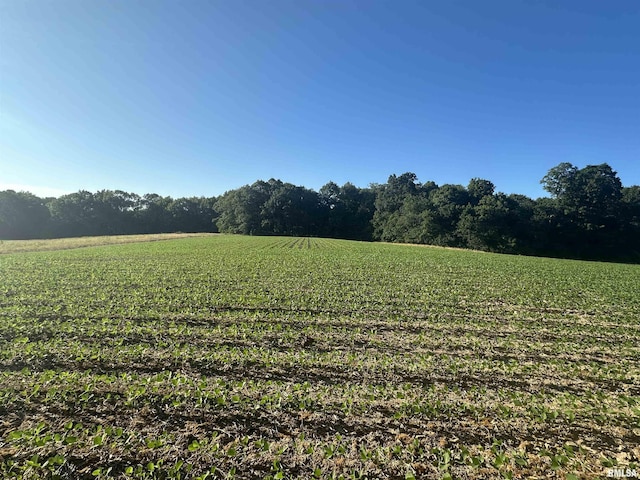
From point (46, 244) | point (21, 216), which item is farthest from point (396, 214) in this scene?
point (21, 216)

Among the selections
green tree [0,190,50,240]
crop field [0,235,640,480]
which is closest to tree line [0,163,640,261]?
green tree [0,190,50,240]

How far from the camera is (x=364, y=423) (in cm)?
472

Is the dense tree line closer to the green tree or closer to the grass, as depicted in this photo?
the green tree

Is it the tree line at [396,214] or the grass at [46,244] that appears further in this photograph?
the tree line at [396,214]

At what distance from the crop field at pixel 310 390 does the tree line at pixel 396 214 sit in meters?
55.4

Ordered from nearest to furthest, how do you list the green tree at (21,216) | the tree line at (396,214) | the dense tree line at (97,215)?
the tree line at (396,214) → the green tree at (21,216) → the dense tree line at (97,215)

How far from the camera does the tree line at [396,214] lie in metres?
60.6

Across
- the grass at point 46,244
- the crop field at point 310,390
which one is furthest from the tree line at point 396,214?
the crop field at point 310,390

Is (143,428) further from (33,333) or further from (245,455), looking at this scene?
(33,333)

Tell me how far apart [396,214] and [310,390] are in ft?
266

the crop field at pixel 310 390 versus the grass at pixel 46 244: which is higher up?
the grass at pixel 46 244

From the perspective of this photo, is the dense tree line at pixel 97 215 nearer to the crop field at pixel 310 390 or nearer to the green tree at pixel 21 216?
the green tree at pixel 21 216

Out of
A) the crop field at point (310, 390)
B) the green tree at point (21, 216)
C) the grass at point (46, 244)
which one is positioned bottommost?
the crop field at point (310, 390)

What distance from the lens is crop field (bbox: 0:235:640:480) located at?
13.0ft
